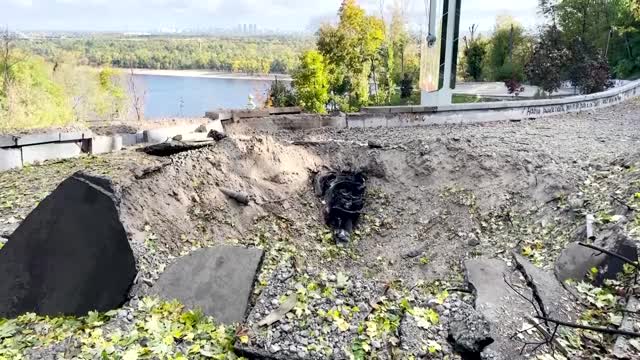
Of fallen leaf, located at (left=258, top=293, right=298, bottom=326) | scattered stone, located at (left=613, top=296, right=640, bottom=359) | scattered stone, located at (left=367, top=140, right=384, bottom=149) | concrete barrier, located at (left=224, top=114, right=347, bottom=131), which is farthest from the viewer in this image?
concrete barrier, located at (left=224, top=114, right=347, bottom=131)

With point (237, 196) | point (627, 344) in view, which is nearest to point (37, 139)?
point (237, 196)

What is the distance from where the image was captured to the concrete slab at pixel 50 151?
16.8ft

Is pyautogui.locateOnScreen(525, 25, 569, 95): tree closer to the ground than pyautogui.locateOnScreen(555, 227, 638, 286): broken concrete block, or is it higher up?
higher up

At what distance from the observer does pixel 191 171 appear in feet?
14.0

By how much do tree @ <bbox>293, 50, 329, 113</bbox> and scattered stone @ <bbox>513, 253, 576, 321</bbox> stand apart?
1066 centimetres

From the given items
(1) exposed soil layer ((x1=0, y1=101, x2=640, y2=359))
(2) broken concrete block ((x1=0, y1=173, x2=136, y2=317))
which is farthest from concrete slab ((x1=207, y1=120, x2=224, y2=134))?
(2) broken concrete block ((x1=0, y1=173, x2=136, y2=317))

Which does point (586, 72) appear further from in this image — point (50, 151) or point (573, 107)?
point (50, 151)

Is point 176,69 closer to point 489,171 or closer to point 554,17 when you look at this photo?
point 554,17

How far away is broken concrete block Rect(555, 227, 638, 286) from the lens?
9.16 feet

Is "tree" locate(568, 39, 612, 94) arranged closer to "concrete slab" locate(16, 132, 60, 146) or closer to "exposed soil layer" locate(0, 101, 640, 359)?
"exposed soil layer" locate(0, 101, 640, 359)

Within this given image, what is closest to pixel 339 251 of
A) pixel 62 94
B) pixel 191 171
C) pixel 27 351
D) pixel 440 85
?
pixel 191 171

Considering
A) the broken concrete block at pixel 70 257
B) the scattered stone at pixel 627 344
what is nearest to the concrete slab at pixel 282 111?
the broken concrete block at pixel 70 257

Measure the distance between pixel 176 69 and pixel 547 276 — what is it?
43.5m

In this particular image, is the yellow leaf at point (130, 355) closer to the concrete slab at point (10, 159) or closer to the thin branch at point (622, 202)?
the thin branch at point (622, 202)
